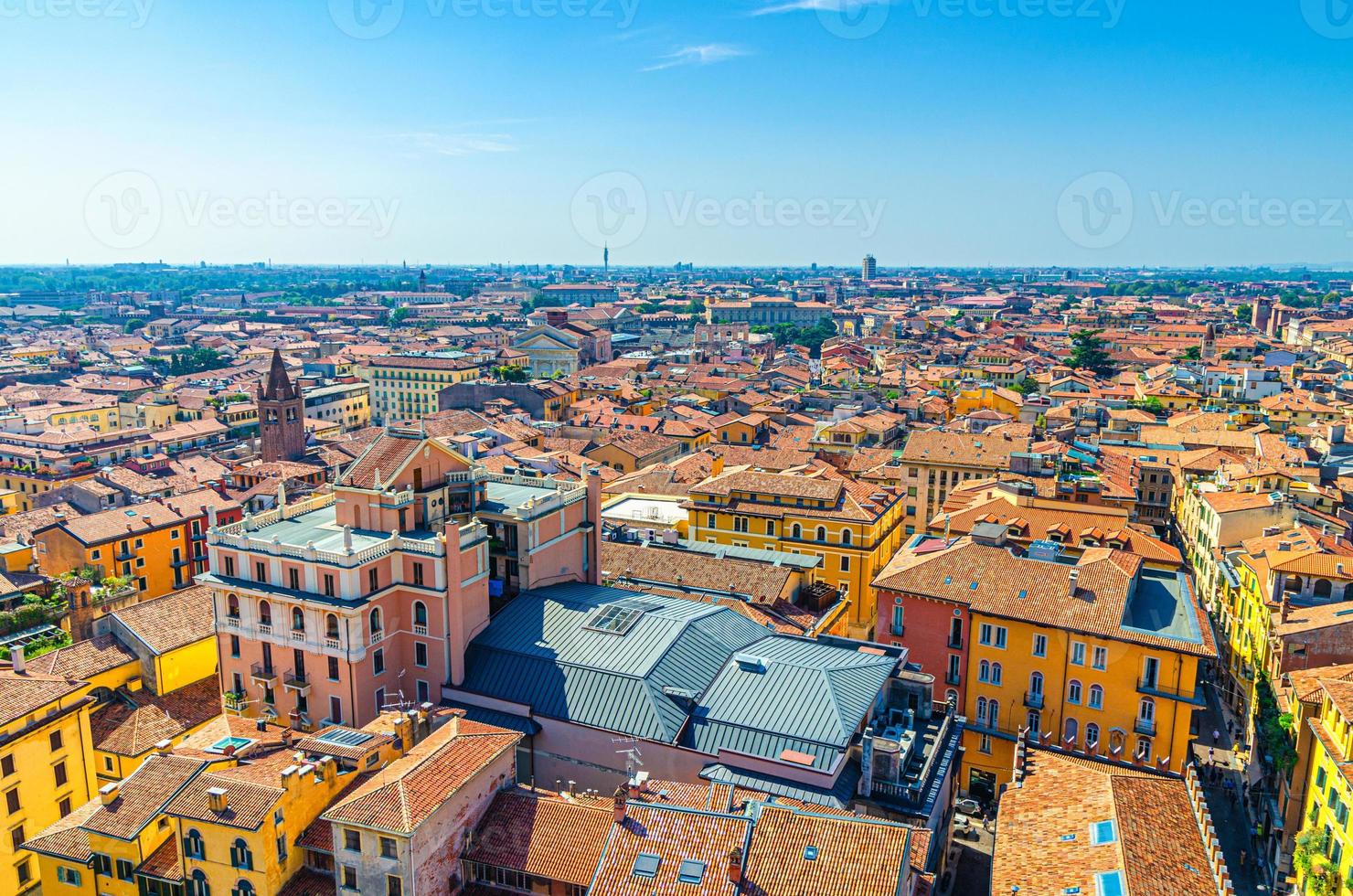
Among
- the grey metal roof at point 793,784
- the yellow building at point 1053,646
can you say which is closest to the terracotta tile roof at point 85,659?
the grey metal roof at point 793,784

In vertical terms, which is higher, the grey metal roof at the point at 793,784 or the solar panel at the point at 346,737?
the solar panel at the point at 346,737

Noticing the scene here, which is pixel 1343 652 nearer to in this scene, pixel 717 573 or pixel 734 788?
pixel 717 573

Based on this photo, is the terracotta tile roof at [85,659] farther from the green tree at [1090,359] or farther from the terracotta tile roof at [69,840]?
the green tree at [1090,359]

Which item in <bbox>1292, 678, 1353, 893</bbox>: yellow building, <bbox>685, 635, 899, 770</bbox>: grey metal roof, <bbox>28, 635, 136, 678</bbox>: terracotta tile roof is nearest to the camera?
<bbox>685, 635, 899, 770</bbox>: grey metal roof

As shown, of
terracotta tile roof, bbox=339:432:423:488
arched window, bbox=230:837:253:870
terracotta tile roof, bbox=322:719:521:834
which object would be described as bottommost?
arched window, bbox=230:837:253:870

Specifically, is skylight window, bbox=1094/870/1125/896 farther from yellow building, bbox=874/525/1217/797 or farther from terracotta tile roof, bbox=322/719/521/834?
terracotta tile roof, bbox=322/719/521/834

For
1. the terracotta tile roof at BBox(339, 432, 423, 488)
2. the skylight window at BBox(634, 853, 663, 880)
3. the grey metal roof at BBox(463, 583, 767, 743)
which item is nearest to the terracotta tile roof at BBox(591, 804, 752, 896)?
the skylight window at BBox(634, 853, 663, 880)
